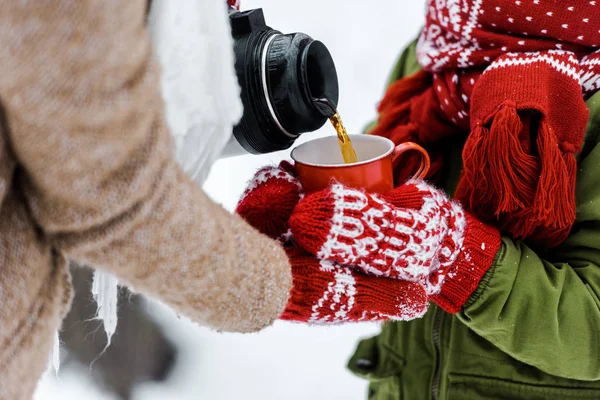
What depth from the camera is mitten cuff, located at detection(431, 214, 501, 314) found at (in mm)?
585

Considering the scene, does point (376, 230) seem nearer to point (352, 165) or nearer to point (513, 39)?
point (352, 165)

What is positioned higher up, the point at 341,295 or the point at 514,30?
the point at 514,30

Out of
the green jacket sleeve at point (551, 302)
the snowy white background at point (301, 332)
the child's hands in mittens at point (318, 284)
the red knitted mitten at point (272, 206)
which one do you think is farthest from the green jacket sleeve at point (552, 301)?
the snowy white background at point (301, 332)

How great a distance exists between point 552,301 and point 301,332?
2.36 ft

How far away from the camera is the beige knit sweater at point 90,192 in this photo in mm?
280

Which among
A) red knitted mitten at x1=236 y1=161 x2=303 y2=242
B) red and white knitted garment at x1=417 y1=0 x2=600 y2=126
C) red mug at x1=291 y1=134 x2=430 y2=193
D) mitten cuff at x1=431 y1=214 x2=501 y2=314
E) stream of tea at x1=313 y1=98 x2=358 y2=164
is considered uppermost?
red and white knitted garment at x1=417 y1=0 x2=600 y2=126

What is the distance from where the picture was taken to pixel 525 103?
59cm

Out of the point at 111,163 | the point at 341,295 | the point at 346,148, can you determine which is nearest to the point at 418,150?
the point at 346,148

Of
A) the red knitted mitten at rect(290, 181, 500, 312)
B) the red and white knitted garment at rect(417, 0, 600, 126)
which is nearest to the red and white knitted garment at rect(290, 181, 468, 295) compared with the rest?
the red knitted mitten at rect(290, 181, 500, 312)

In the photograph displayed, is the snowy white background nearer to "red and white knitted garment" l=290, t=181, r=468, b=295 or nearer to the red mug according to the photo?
the red mug

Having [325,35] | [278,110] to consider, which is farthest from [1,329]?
[325,35]

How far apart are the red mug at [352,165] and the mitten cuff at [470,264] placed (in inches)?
3.2

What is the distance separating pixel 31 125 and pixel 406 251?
0.34 metres

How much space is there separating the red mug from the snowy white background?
1.40 ft
